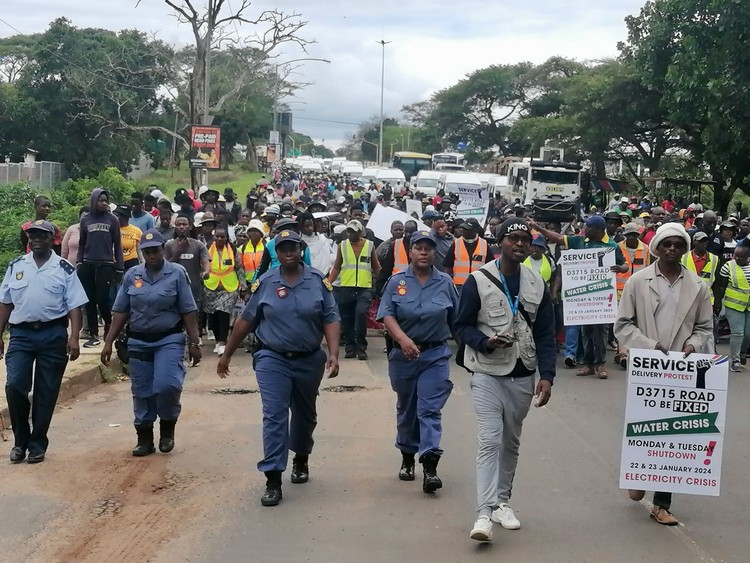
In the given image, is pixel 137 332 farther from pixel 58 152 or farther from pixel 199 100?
pixel 58 152

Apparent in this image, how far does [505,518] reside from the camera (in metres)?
6.36

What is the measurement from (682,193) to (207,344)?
111 ft

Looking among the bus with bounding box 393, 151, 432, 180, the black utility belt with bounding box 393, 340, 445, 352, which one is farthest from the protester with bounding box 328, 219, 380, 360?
the bus with bounding box 393, 151, 432, 180

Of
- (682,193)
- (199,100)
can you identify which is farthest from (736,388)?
(682,193)

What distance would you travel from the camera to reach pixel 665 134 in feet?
162

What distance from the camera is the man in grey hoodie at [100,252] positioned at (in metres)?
12.2

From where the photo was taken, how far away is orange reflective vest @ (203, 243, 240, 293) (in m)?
13.5

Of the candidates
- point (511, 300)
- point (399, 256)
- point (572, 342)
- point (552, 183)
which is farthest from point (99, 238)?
point (552, 183)

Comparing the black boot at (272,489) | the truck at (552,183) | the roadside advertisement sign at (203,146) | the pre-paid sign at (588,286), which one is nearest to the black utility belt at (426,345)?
the black boot at (272,489)

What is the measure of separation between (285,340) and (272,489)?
993mm

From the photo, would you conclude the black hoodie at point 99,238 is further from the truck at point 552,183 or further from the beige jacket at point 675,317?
the truck at point 552,183

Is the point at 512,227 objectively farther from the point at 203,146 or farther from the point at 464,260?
the point at 203,146

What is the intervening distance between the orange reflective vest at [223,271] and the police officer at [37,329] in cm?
526

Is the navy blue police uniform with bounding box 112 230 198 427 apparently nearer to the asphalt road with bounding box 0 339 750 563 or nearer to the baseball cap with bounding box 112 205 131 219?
the asphalt road with bounding box 0 339 750 563
